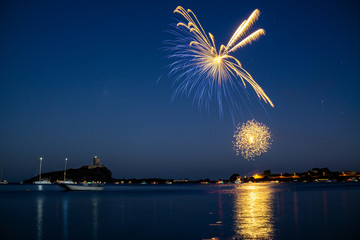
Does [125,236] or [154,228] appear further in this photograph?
[154,228]

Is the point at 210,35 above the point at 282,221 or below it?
above

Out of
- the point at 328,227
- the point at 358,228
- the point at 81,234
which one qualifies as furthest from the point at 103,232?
the point at 358,228

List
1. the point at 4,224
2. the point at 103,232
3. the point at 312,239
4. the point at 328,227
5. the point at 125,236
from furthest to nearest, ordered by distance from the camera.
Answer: the point at 4,224
the point at 328,227
the point at 103,232
the point at 125,236
the point at 312,239

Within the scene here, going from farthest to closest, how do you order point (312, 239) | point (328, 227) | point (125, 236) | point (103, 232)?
point (328, 227) → point (103, 232) → point (125, 236) → point (312, 239)

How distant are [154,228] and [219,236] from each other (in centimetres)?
705

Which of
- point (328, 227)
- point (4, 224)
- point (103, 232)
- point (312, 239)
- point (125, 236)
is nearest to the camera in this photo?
point (312, 239)

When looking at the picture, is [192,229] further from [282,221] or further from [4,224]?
[4,224]

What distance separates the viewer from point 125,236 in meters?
23.5

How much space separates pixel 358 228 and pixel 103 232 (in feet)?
66.1

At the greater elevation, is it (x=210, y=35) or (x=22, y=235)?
(x=210, y=35)

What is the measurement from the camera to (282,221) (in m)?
29.6

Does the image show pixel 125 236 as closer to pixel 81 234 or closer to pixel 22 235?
pixel 81 234

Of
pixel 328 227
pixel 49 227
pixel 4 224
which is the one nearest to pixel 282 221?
pixel 328 227

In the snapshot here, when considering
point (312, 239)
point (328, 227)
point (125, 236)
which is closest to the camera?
point (312, 239)
